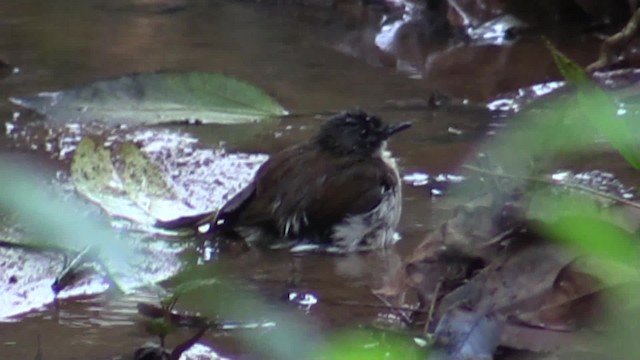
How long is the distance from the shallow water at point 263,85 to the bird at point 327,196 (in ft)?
0.33

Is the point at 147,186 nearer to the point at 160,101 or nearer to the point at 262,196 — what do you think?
the point at 262,196

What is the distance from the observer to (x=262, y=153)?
469 centimetres

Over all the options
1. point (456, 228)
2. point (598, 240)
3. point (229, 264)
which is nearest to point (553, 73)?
point (229, 264)

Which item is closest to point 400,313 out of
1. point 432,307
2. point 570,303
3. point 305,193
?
point 432,307

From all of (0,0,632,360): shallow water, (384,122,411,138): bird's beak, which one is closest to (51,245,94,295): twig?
(0,0,632,360): shallow water

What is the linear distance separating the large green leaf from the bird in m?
0.19

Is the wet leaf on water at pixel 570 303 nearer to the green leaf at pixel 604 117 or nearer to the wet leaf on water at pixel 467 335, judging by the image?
the wet leaf on water at pixel 467 335

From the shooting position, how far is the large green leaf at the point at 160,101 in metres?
3.90

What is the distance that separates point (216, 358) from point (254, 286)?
0.64 metres

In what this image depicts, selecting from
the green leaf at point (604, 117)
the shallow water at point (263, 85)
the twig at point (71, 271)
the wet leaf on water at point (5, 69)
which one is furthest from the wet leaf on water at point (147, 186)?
the green leaf at point (604, 117)

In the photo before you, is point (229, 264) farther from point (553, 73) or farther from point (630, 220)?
point (553, 73)

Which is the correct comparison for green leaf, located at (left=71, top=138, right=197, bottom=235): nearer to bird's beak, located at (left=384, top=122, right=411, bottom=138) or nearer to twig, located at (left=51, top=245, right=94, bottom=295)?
twig, located at (left=51, top=245, right=94, bottom=295)

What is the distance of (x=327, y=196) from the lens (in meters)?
4.16

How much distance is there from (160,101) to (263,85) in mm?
1238
